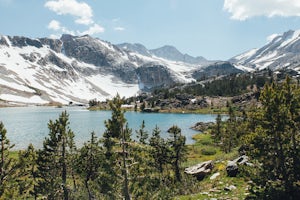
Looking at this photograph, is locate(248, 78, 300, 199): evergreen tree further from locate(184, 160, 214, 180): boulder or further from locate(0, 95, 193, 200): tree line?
locate(184, 160, 214, 180): boulder

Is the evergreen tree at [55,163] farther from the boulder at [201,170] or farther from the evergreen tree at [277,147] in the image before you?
the evergreen tree at [277,147]

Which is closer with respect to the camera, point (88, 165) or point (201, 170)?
point (88, 165)

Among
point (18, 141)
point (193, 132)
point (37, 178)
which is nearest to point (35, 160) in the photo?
point (37, 178)

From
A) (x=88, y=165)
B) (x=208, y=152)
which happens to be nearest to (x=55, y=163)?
(x=88, y=165)

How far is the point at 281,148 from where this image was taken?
30.1 m

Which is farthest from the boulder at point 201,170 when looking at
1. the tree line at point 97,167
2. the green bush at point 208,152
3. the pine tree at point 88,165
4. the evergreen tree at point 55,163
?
the green bush at point 208,152

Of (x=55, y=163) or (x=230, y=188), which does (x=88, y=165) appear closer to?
(x=55, y=163)

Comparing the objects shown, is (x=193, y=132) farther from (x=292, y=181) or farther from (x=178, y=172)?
(x=292, y=181)

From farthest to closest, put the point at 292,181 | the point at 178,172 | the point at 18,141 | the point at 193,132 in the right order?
the point at 193,132, the point at 18,141, the point at 178,172, the point at 292,181

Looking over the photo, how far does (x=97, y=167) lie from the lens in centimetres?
4428

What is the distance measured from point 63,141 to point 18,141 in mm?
80038

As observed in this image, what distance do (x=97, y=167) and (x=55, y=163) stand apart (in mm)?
6280

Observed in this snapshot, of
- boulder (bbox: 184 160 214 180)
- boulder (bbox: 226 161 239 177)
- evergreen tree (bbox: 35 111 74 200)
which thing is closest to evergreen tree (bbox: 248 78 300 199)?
boulder (bbox: 226 161 239 177)

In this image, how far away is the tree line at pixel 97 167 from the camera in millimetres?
28016
